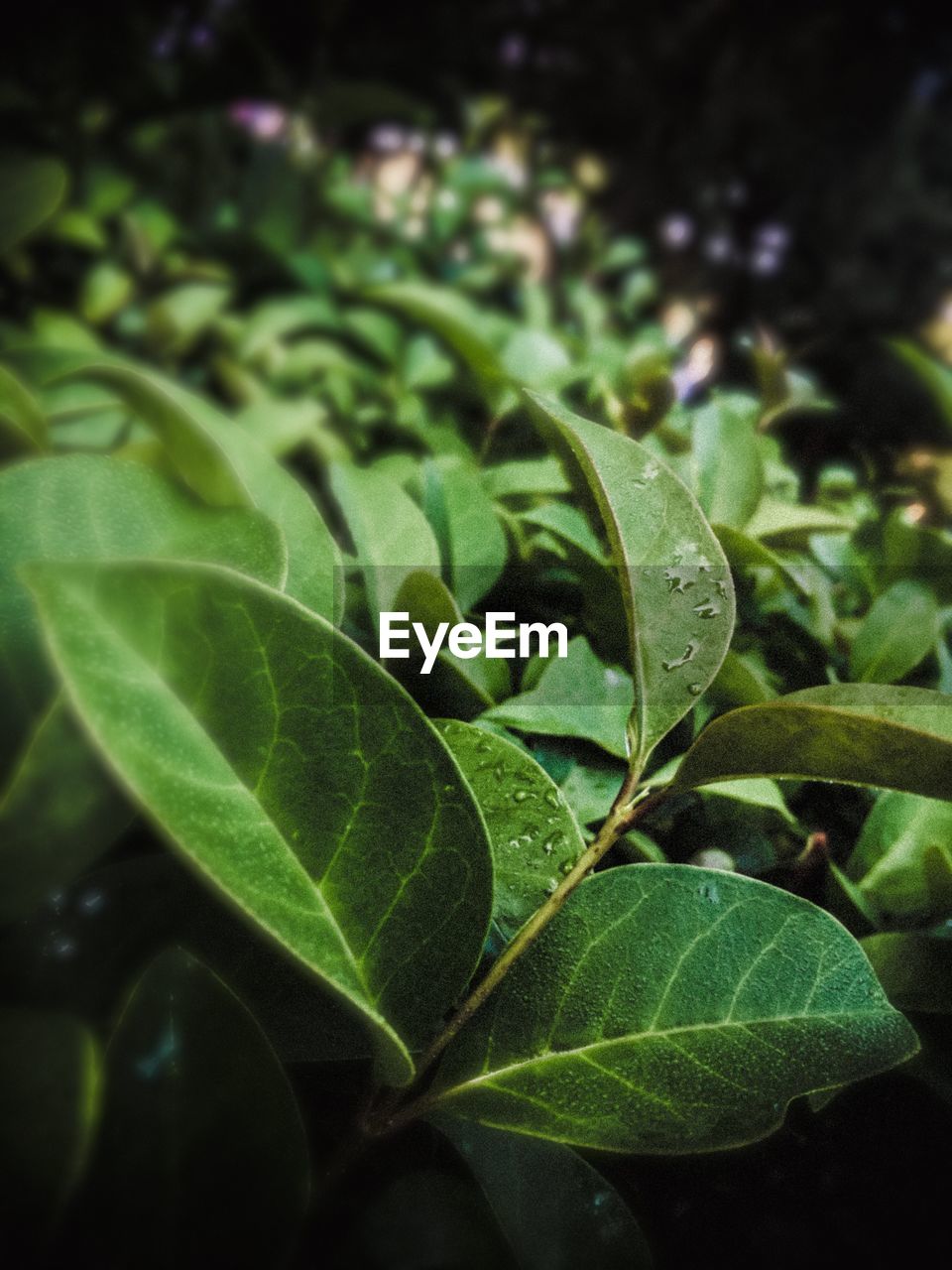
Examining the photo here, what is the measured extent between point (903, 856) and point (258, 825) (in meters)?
0.31

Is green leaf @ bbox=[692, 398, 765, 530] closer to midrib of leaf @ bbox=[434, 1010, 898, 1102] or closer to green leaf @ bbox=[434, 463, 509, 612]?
green leaf @ bbox=[434, 463, 509, 612]

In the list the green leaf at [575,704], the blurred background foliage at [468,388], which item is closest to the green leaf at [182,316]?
the blurred background foliage at [468,388]

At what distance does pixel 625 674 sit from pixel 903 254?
15.6 ft

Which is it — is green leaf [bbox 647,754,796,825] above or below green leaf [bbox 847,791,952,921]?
above

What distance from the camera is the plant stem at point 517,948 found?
0.30m

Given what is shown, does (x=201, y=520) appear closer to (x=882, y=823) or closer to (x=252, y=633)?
(x=252, y=633)

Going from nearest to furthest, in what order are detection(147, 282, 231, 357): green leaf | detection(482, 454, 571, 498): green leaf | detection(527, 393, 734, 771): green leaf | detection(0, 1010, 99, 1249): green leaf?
detection(0, 1010, 99, 1249): green leaf
detection(527, 393, 734, 771): green leaf
detection(482, 454, 571, 498): green leaf
detection(147, 282, 231, 357): green leaf

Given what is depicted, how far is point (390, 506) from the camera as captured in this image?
45 cm

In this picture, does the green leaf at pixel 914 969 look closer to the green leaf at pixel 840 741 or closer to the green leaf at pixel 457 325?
the green leaf at pixel 840 741

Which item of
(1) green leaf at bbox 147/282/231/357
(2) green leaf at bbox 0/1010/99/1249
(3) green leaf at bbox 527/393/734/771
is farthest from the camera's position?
(1) green leaf at bbox 147/282/231/357

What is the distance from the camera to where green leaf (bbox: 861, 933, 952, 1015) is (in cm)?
37

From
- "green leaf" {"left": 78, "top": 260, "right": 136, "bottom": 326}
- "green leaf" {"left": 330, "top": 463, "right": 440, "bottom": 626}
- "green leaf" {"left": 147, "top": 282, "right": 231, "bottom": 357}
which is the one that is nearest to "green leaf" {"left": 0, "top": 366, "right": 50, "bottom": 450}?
"green leaf" {"left": 330, "top": 463, "right": 440, "bottom": 626}

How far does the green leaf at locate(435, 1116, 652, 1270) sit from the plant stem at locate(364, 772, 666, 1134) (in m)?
0.02

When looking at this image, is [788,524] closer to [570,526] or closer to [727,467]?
[727,467]
